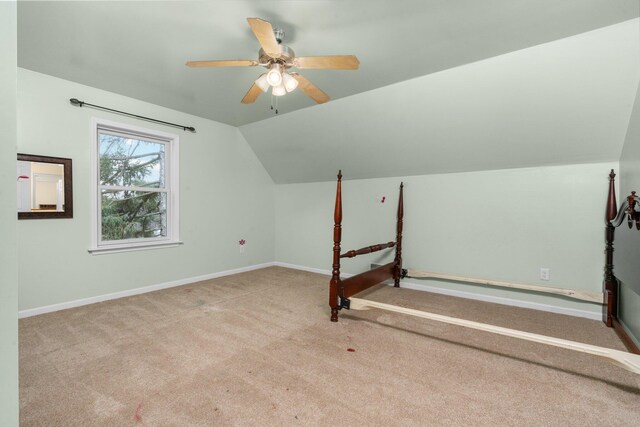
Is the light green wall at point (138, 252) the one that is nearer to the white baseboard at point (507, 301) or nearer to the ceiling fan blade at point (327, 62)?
the ceiling fan blade at point (327, 62)

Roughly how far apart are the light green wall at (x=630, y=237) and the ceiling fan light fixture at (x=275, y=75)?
2526 millimetres

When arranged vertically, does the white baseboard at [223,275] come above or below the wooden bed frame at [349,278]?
below

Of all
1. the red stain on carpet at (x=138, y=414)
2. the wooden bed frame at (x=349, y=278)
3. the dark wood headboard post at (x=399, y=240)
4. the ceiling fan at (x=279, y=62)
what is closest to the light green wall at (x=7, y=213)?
the red stain on carpet at (x=138, y=414)

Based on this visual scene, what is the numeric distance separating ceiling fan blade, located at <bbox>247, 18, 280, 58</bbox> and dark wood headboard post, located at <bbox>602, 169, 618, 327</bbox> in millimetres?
3104

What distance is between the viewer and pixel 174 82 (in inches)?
110

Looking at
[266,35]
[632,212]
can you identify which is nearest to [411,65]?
[266,35]

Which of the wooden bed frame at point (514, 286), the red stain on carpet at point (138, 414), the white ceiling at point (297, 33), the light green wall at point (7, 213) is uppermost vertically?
the white ceiling at point (297, 33)

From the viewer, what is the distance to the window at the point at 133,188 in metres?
3.09

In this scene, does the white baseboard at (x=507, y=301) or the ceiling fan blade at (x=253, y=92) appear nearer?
the ceiling fan blade at (x=253, y=92)

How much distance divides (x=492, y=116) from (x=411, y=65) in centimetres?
98

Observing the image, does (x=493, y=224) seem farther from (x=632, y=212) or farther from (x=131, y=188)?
(x=131, y=188)

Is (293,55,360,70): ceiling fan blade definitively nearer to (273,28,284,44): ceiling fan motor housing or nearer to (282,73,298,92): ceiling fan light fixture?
(282,73,298,92): ceiling fan light fixture

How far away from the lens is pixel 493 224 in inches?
124

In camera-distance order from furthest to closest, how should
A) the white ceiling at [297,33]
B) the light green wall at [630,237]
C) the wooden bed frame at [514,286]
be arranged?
1. the light green wall at [630,237]
2. the white ceiling at [297,33]
3. the wooden bed frame at [514,286]
